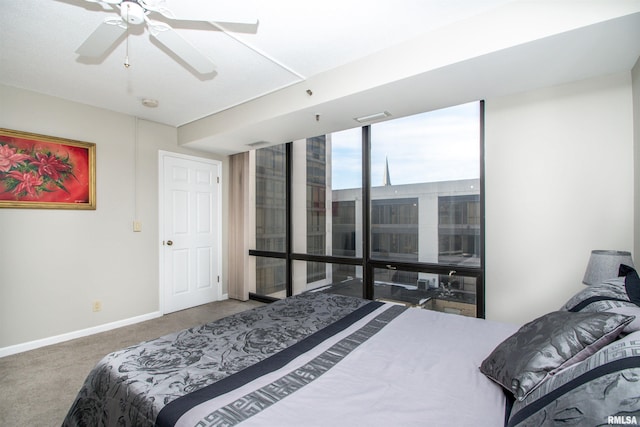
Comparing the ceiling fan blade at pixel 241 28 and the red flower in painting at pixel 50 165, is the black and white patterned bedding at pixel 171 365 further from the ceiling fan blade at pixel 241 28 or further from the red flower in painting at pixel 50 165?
the red flower in painting at pixel 50 165

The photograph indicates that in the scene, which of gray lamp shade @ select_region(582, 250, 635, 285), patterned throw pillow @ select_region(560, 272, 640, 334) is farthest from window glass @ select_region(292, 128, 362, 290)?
patterned throw pillow @ select_region(560, 272, 640, 334)

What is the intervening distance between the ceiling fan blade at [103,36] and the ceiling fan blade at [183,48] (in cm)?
15

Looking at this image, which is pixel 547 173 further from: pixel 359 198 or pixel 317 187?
pixel 317 187

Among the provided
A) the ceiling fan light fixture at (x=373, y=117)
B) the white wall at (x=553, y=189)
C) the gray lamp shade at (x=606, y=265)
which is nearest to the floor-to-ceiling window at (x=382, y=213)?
the white wall at (x=553, y=189)

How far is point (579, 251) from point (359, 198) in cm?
205

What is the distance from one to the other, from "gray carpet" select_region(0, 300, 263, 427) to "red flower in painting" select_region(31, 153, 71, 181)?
5.66 feet

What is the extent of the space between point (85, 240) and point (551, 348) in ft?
13.4

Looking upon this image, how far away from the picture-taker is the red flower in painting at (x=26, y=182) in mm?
2773

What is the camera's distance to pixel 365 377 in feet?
4.01

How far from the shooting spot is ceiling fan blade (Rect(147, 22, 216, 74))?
5.33 feet

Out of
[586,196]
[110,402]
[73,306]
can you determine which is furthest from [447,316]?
[73,306]

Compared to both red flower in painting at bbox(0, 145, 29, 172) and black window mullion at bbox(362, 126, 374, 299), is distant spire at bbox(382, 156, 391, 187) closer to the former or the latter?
black window mullion at bbox(362, 126, 374, 299)

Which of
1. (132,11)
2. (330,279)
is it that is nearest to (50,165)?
(132,11)

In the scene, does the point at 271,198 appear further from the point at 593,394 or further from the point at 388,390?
the point at 593,394
